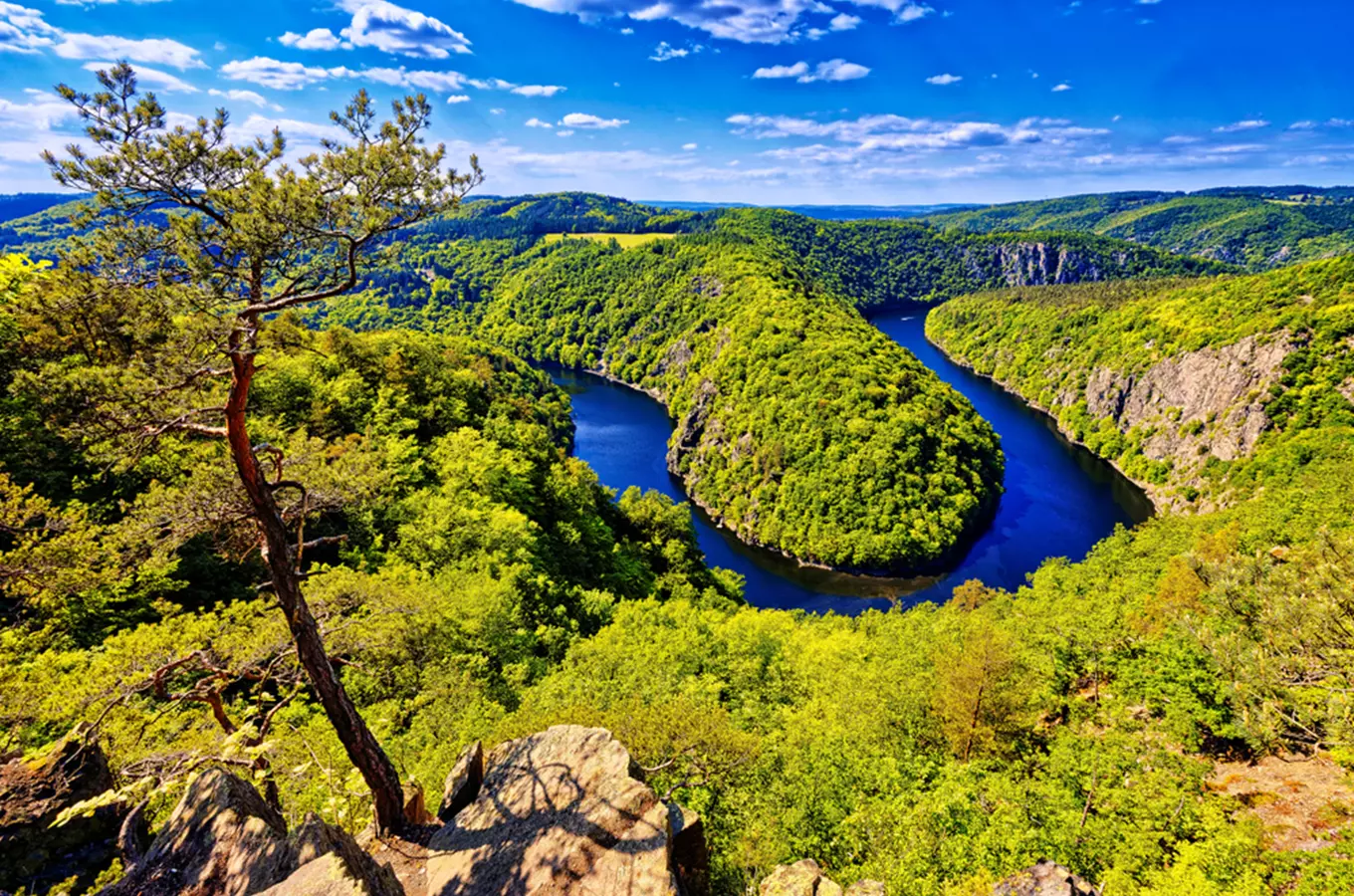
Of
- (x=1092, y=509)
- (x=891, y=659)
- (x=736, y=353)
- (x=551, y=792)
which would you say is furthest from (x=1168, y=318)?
(x=551, y=792)

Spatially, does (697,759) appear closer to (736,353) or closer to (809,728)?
(809,728)

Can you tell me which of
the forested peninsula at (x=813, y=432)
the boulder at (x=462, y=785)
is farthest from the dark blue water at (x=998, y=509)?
the boulder at (x=462, y=785)

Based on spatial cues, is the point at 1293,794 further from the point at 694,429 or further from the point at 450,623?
the point at 694,429

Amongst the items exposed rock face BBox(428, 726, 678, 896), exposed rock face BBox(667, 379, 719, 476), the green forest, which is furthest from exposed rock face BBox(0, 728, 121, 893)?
exposed rock face BBox(667, 379, 719, 476)

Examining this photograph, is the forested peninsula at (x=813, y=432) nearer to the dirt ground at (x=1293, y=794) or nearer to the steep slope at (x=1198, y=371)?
the steep slope at (x=1198, y=371)

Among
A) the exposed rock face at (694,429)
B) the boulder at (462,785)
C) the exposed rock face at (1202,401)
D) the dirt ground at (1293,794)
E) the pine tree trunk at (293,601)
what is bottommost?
the exposed rock face at (694,429)

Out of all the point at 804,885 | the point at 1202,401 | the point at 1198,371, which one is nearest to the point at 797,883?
the point at 804,885
